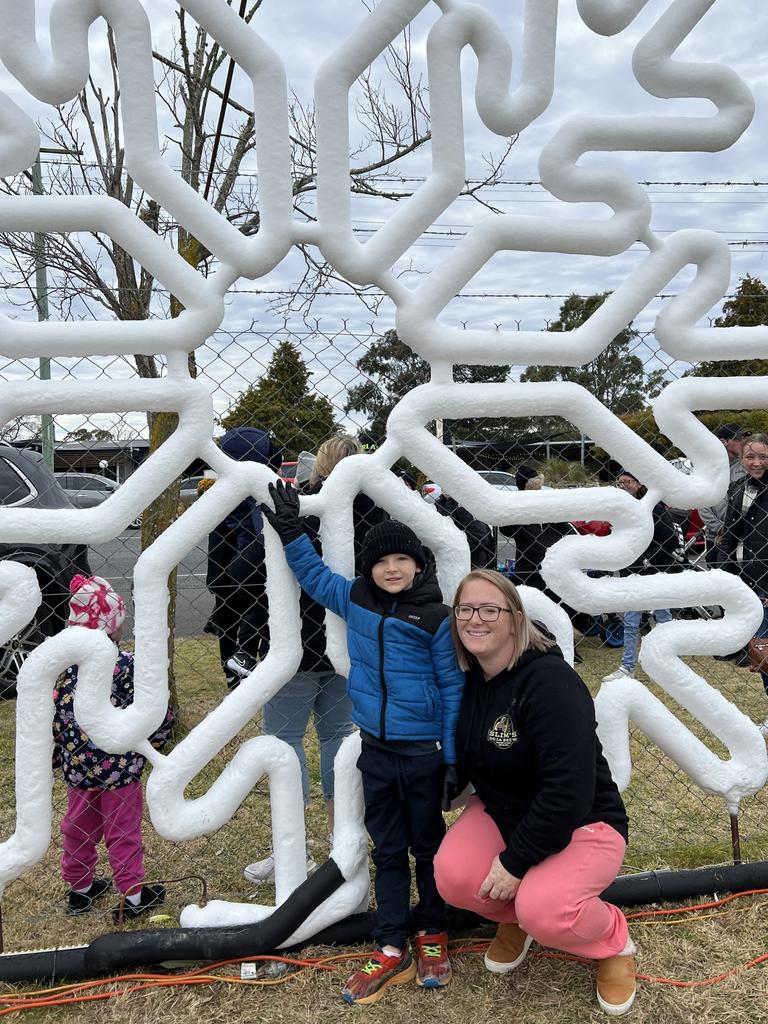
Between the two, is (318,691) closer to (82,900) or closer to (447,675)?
(447,675)

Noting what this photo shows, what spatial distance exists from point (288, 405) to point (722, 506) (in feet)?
10.2

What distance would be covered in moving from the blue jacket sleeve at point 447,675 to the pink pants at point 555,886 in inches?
10.4

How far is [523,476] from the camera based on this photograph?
4.43 m

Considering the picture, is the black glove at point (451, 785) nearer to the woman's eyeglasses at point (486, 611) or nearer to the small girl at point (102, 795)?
the woman's eyeglasses at point (486, 611)

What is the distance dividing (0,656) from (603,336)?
414 cm

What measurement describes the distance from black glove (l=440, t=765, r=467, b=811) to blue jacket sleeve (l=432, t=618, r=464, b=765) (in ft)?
0.13

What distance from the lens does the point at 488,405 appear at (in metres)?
2.39

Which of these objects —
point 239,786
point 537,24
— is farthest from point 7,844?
point 537,24

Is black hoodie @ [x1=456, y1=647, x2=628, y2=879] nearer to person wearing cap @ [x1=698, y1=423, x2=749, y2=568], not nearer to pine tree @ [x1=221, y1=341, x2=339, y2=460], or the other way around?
pine tree @ [x1=221, y1=341, x2=339, y2=460]

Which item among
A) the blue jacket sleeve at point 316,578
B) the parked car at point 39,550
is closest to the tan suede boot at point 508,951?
the blue jacket sleeve at point 316,578

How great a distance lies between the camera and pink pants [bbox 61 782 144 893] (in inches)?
100

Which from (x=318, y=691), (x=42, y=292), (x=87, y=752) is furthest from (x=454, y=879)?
(x=42, y=292)

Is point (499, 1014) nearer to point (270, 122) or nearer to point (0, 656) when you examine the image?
point (270, 122)

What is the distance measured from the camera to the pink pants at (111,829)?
254 centimetres
